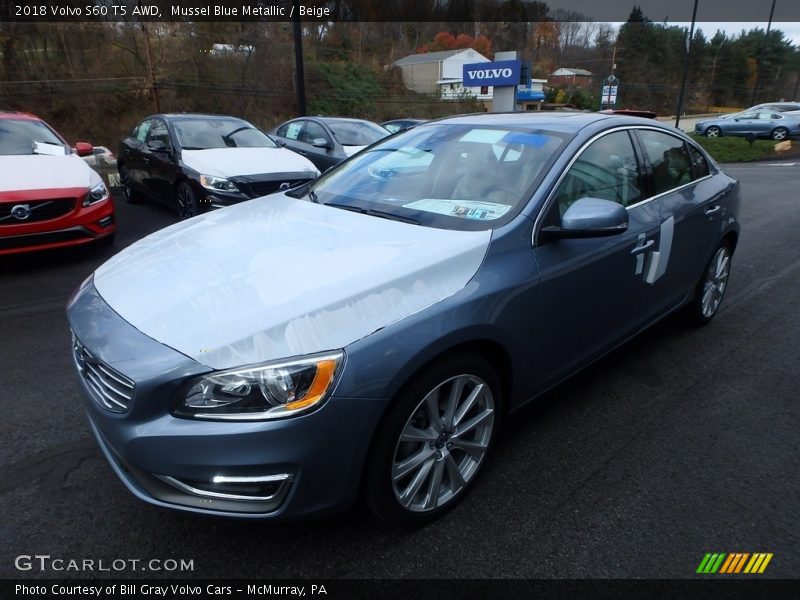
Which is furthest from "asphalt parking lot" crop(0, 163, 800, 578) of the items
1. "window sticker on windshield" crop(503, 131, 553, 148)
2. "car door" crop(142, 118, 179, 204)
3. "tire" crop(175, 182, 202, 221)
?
"car door" crop(142, 118, 179, 204)

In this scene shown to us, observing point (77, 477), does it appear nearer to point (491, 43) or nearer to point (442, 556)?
point (442, 556)

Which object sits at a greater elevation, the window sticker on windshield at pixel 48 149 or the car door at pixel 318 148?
the window sticker on windshield at pixel 48 149

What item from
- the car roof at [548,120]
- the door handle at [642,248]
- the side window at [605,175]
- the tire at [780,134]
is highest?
the car roof at [548,120]

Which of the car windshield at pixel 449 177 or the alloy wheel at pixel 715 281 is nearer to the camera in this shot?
the car windshield at pixel 449 177

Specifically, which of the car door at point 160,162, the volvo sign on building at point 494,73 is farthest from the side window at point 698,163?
the volvo sign on building at point 494,73

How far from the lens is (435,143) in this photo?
324 centimetres

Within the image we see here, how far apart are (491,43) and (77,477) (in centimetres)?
6605

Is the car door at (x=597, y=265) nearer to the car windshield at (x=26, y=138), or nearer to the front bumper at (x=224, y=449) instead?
the front bumper at (x=224, y=449)

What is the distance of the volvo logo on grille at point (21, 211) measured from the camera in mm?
5000

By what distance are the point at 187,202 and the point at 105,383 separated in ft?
18.0

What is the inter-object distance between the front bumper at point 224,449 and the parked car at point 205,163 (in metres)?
4.93

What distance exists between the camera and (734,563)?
6.90 feet

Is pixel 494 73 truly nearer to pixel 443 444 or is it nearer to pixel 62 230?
pixel 62 230

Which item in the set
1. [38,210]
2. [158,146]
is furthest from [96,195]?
[158,146]
